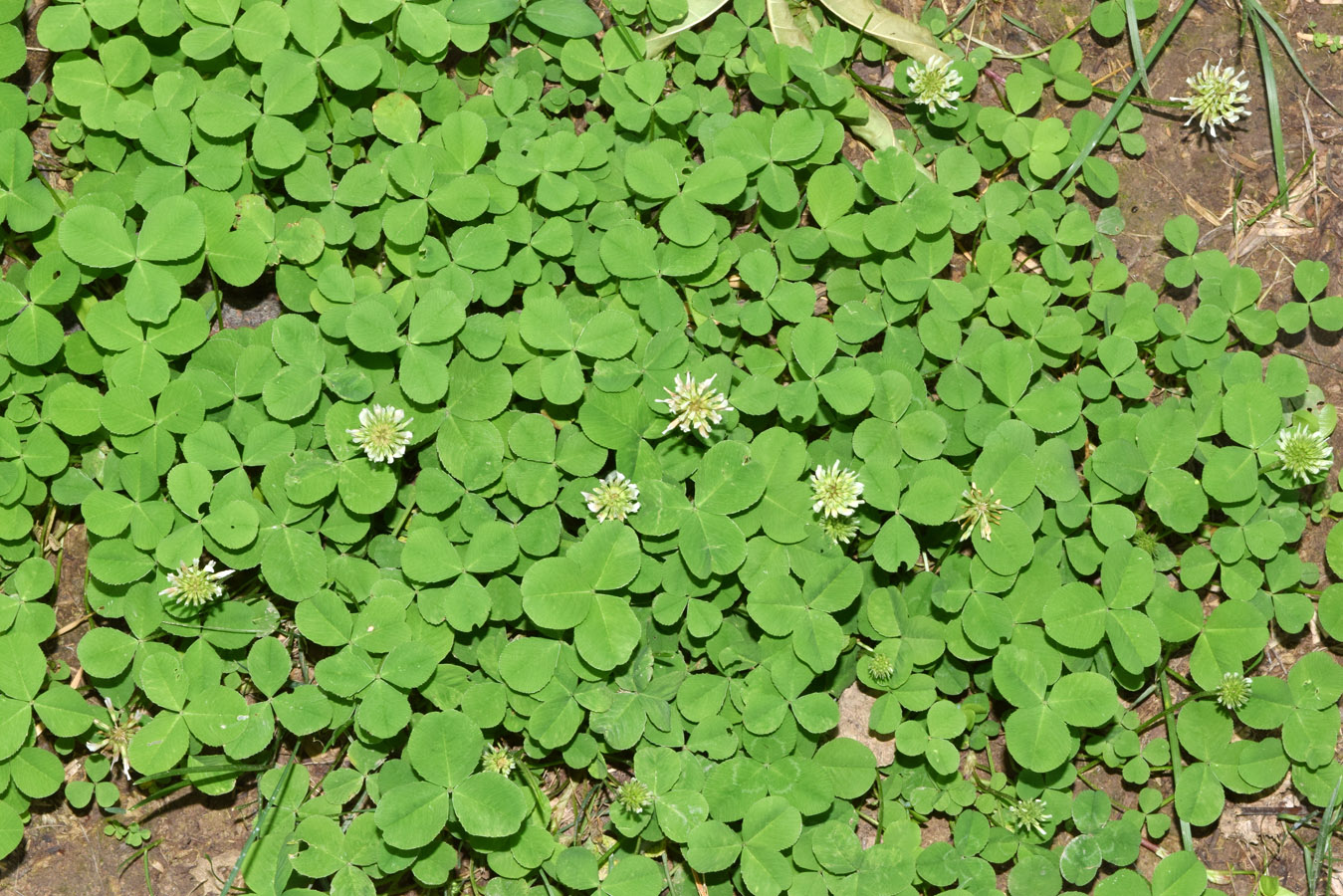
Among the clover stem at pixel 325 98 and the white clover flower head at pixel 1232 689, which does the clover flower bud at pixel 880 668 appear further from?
the clover stem at pixel 325 98

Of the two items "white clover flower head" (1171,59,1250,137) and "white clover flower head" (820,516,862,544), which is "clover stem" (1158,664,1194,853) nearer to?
"white clover flower head" (820,516,862,544)

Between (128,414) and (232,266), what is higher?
(232,266)

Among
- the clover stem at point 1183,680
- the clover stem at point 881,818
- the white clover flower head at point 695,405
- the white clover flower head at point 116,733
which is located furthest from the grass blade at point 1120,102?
the white clover flower head at point 116,733

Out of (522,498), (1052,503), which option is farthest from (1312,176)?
(522,498)

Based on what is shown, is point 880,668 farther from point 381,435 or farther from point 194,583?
point 194,583

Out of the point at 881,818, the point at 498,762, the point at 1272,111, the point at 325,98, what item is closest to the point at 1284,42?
the point at 1272,111

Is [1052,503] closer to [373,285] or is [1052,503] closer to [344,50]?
[373,285]
